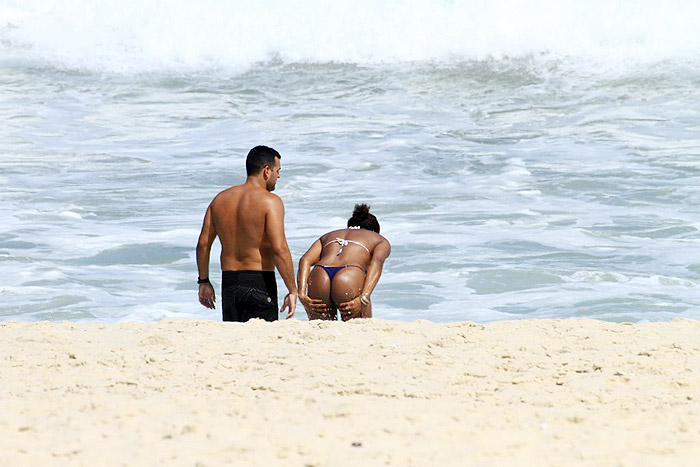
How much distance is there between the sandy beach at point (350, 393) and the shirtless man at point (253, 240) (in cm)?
41

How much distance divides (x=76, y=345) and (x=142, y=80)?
56.9 ft

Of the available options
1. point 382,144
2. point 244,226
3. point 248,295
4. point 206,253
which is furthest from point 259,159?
point 382,144

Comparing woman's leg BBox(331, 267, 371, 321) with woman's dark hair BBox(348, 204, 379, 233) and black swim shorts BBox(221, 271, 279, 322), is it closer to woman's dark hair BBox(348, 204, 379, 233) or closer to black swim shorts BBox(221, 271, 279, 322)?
black swim shorts BBox(221, 271, 279, 322)

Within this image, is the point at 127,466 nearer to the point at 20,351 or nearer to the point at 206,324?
the point at 20,351

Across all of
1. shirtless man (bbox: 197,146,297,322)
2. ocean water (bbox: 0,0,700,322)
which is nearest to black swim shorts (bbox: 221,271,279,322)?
shirtless man (bbox: 197,146,297,322)

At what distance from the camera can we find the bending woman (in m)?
6.04

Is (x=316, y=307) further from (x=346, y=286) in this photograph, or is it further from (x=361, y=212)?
(x=361, y=212)

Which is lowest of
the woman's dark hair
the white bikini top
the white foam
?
the white bikini top

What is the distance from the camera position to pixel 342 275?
→ 19.8 feet

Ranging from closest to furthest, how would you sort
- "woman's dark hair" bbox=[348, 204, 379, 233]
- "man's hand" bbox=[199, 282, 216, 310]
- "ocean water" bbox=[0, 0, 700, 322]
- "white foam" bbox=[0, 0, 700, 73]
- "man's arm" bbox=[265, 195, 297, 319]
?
1. "man's arm" bbox=[265, 195, 297, 319]
2. "man's hand" bbox=[199, 282, 216, 310]
3. "woman's dark hair" bbox=[348, 204, 379, 233]
4. "ocean water" bbox=[0, 0, 700, 322]
5. "white foam" bbox=[0, 0, 700, 73]

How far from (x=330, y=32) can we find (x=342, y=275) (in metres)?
18.4

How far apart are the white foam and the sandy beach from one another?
17.5 m

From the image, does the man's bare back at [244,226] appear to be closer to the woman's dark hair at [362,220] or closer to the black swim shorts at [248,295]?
the black swim shorts at [248,295]

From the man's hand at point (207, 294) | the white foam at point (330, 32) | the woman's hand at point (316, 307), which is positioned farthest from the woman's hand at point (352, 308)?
the white foam at point (330, 32)
